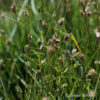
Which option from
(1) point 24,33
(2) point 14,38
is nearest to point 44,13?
(1) point 24,33

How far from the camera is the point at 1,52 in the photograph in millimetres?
2168

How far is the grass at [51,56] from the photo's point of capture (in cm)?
121

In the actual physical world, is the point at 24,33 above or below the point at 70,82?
above

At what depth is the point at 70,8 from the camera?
2.45m

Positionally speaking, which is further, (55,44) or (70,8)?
(70,8)

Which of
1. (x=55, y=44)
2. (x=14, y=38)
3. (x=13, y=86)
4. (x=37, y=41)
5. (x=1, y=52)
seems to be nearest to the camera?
(x=55, y=44)

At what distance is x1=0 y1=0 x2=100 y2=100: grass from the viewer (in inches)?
47.8

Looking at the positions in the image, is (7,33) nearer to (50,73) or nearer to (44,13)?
(44,13)

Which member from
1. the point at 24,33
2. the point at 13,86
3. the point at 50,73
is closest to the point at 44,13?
the point at 24,33

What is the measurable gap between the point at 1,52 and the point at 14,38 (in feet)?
0.77

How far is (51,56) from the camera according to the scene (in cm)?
113

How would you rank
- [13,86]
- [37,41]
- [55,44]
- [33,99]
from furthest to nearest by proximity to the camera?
[37,41] < [13,86] < [33,99] < [55,44]

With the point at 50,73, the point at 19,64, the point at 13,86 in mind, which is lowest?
the point at 13,86

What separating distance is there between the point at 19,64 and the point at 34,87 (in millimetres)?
687
